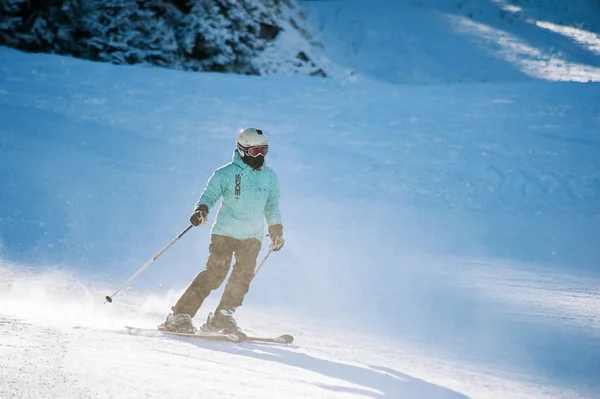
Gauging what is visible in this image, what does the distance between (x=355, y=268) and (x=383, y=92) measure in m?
9.61

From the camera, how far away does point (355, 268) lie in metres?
9.25

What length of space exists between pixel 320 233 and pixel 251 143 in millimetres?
4811

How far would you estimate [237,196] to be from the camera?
6152 mm

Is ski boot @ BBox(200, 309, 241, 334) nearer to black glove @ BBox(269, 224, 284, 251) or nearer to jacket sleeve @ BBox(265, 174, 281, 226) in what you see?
black glove @ BBox(269, 224, 284, 251)

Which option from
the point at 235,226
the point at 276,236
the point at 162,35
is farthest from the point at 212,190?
the point at 162,35

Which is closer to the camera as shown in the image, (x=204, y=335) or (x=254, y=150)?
(x=204, y=335)

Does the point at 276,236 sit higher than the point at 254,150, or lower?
lower

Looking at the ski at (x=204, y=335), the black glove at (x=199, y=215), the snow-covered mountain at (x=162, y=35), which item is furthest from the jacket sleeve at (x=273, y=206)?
the snow-covered mountain at (x=162, y=35)

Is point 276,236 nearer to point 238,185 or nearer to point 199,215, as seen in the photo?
point 238,185

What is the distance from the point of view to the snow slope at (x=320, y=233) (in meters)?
5.19

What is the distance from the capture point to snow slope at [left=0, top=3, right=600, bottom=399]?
519 cm

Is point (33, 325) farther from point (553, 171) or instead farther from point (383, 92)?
point (383, 92)

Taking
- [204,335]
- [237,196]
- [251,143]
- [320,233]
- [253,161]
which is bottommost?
[204,335]

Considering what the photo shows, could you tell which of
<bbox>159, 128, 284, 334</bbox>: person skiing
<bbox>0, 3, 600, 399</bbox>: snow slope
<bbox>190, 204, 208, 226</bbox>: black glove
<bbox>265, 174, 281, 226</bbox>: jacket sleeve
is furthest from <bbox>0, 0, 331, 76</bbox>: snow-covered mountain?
<bbox>190, 204, 208, 226</bbox>: black glove
